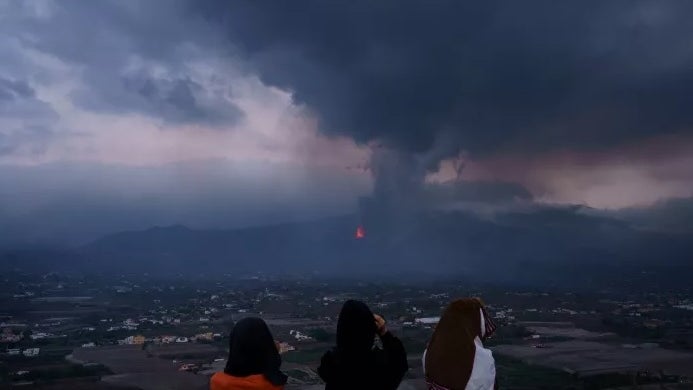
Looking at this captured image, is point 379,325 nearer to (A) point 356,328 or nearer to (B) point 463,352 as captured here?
(A) point 356,328

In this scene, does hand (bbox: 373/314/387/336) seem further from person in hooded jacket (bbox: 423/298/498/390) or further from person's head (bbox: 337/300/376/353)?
person in hooded jacket (bbox: 423/298/498/390)

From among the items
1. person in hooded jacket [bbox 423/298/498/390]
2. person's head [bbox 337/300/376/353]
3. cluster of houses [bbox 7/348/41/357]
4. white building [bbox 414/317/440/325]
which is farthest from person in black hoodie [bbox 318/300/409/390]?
white building [bbox 414/317/440/325]

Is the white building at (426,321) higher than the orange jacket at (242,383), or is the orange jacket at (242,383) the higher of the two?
the orange jacket at (242,383)

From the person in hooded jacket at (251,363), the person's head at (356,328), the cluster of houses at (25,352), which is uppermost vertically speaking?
the person's head at (356,328)

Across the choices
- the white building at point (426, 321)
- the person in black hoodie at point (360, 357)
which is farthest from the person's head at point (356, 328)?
the white building at point (426, 321)

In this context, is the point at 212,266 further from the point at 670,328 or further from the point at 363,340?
the point at 363,340

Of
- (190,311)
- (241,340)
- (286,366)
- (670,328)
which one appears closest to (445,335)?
(241,340)

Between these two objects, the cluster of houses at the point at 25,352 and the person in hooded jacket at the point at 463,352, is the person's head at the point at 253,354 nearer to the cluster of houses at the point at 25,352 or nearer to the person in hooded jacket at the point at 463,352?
the person in hooded jacket at the point at 463,352
